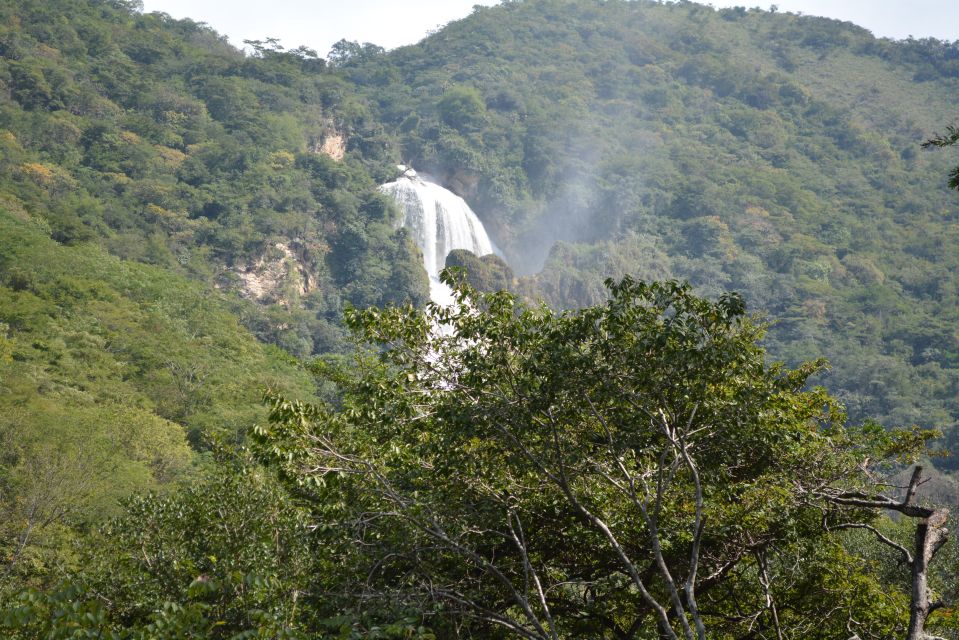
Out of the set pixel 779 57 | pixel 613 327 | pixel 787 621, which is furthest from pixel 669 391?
pixel 779 57

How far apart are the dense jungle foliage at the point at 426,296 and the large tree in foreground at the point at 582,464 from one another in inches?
2.2

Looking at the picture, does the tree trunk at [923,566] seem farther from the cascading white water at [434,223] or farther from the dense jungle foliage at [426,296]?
the cascading white water at [434,223]

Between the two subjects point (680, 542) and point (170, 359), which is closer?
point (680, 542)

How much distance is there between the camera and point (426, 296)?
71.0 m

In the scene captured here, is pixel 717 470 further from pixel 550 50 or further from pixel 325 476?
pixel 550 50

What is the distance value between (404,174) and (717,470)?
83.1 m

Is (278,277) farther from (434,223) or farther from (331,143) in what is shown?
(331,143)

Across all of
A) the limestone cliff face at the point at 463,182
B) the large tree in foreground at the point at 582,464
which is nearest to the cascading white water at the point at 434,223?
the limestone cliff face at the point at 463,182

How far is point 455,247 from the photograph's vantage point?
3162 inches

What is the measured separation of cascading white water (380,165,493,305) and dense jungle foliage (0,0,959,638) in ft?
12.6

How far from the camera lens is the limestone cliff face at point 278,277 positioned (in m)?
66.1

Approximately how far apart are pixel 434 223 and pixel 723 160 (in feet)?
132

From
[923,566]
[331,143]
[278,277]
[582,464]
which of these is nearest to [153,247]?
[278,277]

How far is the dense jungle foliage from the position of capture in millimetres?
7570
